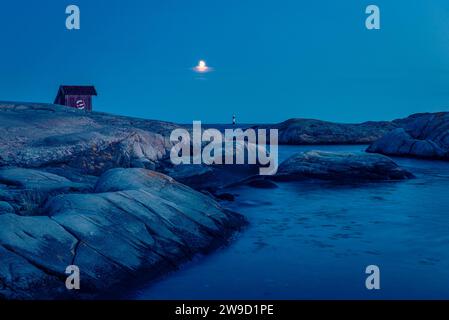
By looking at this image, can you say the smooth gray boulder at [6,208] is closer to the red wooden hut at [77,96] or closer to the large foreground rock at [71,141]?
the large foreground rock at [71,141]

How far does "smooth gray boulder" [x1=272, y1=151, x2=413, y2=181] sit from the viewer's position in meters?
16.8

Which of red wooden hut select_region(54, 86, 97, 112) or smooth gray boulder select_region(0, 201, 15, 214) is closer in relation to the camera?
smooth gray boulder select_region(0, 201, 15, 214)

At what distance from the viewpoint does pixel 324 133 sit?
Result: 61.0 m

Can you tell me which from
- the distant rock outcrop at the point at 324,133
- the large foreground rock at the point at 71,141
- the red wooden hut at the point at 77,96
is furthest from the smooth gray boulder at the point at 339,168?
the distant rock outcrop at the point at 324,133

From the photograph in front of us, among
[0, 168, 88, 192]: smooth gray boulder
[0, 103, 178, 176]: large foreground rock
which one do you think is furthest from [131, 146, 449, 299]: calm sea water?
[0, 103, 178, 176]: large foreground rock

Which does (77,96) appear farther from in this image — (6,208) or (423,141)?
(6,208)

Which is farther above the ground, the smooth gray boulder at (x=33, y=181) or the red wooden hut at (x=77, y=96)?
the red wooden hut at (x=77, y=96)

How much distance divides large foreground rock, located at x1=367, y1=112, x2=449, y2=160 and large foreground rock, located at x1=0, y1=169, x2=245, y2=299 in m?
27.3

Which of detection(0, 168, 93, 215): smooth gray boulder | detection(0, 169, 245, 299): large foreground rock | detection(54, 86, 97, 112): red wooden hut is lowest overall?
detection(0, 169, 245, 299): large foreground rock

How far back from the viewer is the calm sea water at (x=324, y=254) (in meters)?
5.64

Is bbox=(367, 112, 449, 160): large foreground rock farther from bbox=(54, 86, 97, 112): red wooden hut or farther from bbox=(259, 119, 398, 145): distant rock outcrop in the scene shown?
bbox=(54, 86, 97, 112): red wooden hut

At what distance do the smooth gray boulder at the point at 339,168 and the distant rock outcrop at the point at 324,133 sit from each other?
140ft
